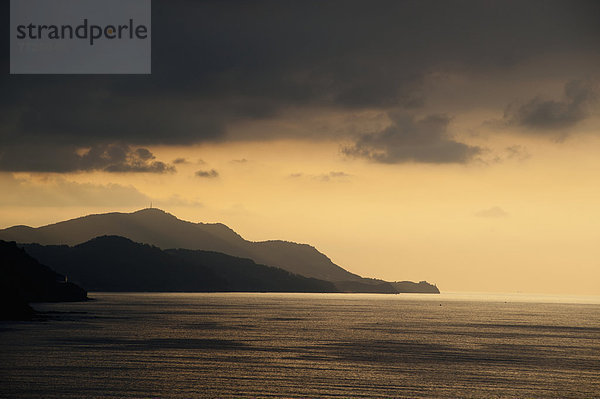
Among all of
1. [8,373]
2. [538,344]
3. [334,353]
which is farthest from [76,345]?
[538,344]

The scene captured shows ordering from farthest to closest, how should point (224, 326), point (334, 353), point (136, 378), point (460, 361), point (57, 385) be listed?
1. point (224, 326)
2. point (334, 353)
3. point (460, 361)
4. point (136, 378)
5. point (57, 385)

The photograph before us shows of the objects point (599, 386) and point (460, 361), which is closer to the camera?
point (599, 386)

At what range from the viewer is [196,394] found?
212 ft

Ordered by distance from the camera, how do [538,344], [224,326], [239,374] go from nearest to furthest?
[239,374] < [538,344] < [224,326]

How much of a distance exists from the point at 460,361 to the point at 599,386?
78.4 feet

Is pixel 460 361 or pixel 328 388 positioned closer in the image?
pixel 328 388

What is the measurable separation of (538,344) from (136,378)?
8380cm

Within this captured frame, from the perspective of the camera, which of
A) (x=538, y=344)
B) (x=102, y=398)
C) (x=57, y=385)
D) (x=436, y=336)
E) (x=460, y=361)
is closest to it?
(x=102, y=398)

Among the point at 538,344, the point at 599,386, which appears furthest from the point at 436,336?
the point at 599,386

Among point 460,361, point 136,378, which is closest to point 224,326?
point 460,361

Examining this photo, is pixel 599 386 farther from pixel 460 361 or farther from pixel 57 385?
pixel 57 385

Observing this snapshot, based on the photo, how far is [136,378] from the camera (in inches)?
2886

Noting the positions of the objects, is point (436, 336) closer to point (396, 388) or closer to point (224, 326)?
point (224, 326)

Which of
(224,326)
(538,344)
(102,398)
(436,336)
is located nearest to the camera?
(102,398)
